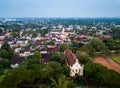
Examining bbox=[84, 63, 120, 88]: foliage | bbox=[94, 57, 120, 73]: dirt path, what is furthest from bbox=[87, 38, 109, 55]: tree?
bbox=[84, 63, 120, 88]: foliage

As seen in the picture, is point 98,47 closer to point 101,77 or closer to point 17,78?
point 101,77

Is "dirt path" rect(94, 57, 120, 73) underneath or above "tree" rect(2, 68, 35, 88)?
underneath

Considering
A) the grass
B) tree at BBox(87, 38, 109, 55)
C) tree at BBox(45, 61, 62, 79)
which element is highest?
tree at BBox(45, 61, 62, 79)

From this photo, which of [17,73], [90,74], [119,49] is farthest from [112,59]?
[17,73]

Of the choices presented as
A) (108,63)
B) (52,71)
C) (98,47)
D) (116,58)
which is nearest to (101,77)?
(52,71)

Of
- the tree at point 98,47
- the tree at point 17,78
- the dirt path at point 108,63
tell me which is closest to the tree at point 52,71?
the tree at point 17,78

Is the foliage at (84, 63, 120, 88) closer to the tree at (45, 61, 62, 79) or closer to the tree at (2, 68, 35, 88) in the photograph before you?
the tree at (45, 61, 62, 79)

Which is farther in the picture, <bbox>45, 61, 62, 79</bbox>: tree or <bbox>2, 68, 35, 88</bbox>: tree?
<bbox>45, 61, 62, 79</bbox>: tree

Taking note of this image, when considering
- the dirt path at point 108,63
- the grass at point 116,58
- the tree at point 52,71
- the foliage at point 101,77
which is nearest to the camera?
the foliage at point 101,77

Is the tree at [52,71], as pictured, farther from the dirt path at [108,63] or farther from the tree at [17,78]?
the dirt path at [108,63]

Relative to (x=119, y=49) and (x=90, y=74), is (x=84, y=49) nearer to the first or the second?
(x=119, y=49)

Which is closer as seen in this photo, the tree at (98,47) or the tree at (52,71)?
the tree at (52,71)
